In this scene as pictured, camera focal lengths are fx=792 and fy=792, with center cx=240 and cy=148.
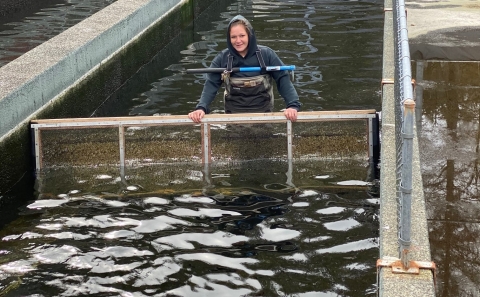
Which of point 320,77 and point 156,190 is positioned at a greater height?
point 320,77

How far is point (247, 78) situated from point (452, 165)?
2.28 m

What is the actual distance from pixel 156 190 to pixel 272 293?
247cm

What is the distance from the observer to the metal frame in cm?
830

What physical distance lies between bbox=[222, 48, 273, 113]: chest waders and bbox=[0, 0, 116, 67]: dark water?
195 inches

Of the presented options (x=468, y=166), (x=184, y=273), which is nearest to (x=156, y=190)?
(x=184, y=273)

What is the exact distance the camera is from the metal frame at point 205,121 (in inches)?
327

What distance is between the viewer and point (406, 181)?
4.43m

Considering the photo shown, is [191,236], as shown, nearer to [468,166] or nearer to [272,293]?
[272,293]

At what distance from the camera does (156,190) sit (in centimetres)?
776

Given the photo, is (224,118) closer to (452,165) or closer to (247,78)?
(247,78)

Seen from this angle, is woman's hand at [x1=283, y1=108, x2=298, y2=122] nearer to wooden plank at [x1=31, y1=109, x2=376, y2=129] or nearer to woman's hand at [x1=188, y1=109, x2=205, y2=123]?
wooden plank at [x1=31, y1=109, x2=376, y2=129]

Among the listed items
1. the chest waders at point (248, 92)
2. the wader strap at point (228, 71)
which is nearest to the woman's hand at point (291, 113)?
the chest waders at point (248, 92)

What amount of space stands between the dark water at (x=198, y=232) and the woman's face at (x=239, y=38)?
1197mm

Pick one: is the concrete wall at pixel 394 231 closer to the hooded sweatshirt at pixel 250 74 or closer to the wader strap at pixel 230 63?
the hooded sweatshirt at pixel 250 74
